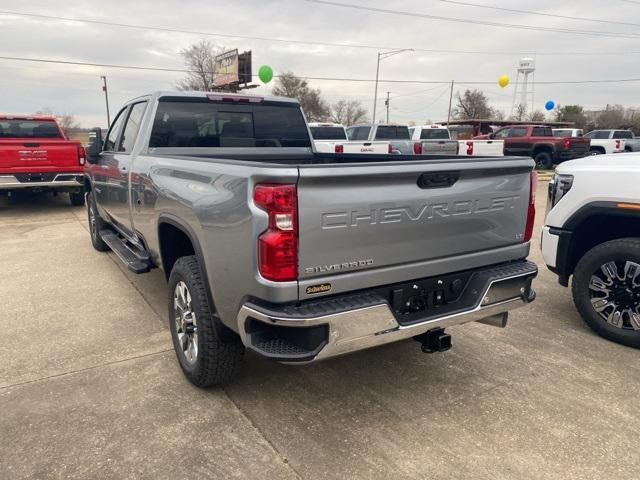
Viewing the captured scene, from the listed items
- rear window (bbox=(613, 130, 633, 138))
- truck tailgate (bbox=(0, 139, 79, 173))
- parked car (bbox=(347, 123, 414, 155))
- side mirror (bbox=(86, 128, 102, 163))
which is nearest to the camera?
side mirror (bbox=(86, 128, 102, 163))

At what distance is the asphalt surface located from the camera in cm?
252

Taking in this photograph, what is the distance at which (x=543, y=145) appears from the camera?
21.0 meters

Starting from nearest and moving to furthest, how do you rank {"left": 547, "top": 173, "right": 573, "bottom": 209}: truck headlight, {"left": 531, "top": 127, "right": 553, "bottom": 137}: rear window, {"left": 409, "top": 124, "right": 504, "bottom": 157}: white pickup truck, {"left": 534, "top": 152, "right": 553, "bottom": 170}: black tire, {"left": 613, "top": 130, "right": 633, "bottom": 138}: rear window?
{"left": 547, "top": 173, "right": 573, "bottom": 209}: truck headlight → {"left": 409, "top": 124, "right": 504, "bottom": 157}: white pickup truck → {"left": 534, "top": 152, "right": 553, "bottom": 170}: black tire → {"left": 531, "top": 127, "right": 553, "bottom": 137}: rear window → {"left": 613, "top": 130, "right": 633, "bottom": 138}: rear window

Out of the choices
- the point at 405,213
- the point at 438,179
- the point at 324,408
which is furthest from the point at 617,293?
the point at 324,408

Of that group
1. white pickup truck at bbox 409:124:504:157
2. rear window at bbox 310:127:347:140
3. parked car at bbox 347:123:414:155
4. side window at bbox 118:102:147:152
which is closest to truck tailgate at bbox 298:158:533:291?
side window at bbox 118:102:147:152

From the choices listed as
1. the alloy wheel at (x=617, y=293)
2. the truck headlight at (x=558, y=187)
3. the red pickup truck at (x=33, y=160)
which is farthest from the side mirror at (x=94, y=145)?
the alloy wheel at (x=617, y=293)

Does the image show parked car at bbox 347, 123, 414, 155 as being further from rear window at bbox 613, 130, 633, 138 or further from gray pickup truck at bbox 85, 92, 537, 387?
rear window at bbox 613, 130, 633, 138

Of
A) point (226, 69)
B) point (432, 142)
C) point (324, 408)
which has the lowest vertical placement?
point (324, 408)

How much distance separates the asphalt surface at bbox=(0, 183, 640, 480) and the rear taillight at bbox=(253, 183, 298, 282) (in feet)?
3.40

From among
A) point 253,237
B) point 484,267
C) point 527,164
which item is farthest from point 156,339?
point 527,164

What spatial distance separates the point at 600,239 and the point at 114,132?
201 inches

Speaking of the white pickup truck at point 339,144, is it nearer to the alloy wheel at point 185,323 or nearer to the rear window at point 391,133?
the rear window at point 391,133

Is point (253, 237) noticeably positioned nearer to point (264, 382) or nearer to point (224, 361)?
point (224, 361)

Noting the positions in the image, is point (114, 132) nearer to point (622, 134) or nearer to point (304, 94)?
point (622, 134)
